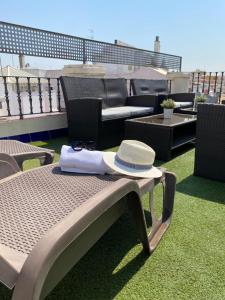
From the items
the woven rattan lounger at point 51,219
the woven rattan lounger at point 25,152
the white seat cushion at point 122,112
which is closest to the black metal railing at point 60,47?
the white seat cushion at point 122,112

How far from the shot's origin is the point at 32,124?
438 centimetres

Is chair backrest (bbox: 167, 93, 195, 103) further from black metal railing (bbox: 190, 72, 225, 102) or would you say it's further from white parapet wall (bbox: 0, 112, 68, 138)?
white parapet wall (bbox: 0, 112, 68, 138)

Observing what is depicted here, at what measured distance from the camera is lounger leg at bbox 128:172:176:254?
56.2 inches

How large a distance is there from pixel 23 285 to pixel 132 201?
0.76 m

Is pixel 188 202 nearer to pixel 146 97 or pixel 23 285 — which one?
pixel 23 285

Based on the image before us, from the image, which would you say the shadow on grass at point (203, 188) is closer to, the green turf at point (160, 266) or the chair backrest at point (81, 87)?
the green turf at point (160, 266)

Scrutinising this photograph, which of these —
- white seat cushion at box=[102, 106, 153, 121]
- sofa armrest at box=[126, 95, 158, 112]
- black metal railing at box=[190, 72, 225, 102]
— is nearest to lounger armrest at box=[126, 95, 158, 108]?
sofa armrest at box=[126, 95, 158, 112]

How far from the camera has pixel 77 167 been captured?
1.66m

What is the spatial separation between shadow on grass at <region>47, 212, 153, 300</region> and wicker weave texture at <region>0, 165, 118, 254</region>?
1.69 feet

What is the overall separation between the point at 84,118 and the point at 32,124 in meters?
1.04

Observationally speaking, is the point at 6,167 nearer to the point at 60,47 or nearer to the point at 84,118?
the point at 84,118

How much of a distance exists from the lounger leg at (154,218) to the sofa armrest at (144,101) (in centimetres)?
323

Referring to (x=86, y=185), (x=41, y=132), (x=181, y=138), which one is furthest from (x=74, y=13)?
(x=86, y=185)

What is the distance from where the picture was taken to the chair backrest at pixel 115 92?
4.87 m
